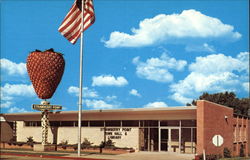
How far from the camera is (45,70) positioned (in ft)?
121

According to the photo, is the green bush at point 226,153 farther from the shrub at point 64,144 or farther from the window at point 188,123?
the shrub at point 64,144

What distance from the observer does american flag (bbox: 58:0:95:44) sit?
100 ft

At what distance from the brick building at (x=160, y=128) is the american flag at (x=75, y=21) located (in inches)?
370

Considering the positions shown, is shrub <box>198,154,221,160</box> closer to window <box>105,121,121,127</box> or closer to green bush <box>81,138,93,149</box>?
window <box>105,121,121,127</box>

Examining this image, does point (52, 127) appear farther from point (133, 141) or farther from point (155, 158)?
point (155, 158)

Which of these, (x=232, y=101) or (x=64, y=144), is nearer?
(x=64, y=144)

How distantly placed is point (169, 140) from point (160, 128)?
1431 mm

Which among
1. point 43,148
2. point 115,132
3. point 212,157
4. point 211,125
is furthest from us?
point 115,132

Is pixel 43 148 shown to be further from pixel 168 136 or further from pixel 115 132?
pixel 168 136

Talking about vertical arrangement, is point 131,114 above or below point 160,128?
above

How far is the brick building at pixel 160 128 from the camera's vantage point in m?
32.9

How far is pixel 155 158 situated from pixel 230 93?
162 feet

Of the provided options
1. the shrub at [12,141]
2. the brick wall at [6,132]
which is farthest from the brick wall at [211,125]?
the brick wall at [6,132]

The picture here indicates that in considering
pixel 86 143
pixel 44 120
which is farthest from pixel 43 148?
pixel 86 143
